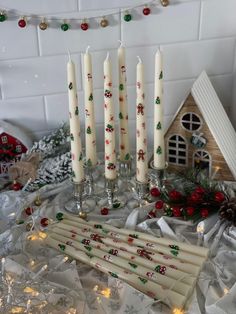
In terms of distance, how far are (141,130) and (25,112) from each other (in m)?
0.30

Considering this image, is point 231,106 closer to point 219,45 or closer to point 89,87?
point 219,45

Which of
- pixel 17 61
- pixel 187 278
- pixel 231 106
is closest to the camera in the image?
pixel 187 278

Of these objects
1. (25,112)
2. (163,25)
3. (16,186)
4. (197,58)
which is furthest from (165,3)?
(16,186)

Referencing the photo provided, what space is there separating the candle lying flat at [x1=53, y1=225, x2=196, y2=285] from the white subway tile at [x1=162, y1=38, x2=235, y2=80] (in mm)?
445

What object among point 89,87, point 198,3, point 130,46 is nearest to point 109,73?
point 89,87

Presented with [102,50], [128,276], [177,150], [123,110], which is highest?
[102,50]

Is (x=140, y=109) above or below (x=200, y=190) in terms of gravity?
above

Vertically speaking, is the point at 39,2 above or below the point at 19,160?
above

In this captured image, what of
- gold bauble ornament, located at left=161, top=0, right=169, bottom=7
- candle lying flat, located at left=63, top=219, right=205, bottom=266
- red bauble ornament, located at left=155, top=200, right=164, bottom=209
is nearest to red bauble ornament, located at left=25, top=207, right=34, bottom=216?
candle lying flat, located at left=63, top=219, right=205, bottom=266

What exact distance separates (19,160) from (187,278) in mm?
481

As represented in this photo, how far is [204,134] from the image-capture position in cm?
105

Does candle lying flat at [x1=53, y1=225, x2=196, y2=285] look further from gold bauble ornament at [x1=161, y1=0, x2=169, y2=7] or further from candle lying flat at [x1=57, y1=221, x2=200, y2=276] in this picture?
gold bauble ornament at [x1=161, y1=0, x2=169, y2=7]

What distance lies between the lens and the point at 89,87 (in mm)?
952

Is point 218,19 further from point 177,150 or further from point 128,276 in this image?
point 128,276
